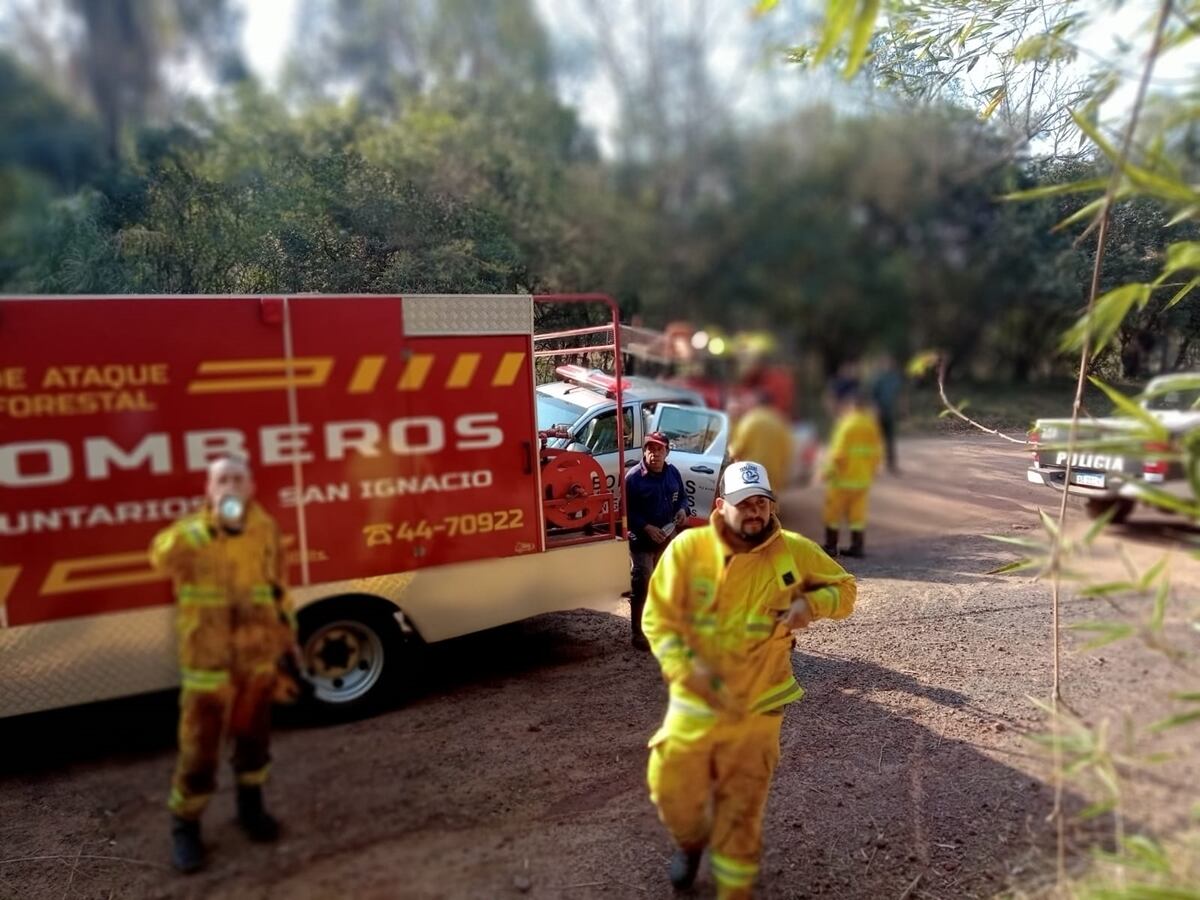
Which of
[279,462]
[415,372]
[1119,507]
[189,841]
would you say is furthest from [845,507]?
[189,841]

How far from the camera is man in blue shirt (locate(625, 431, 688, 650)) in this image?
3172 mm

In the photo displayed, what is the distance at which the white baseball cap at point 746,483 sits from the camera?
89.9 inches

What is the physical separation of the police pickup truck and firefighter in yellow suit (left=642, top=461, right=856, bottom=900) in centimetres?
95

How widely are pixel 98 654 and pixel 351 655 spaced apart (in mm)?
594

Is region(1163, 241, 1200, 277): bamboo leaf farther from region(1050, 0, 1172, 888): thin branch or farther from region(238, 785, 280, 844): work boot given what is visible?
region(238, 785, 280, 844): work boot

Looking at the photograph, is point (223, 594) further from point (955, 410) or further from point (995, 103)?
point (995, 103)

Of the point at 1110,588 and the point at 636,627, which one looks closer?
the point at 1110,588

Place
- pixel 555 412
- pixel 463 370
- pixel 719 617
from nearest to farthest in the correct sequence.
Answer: pixel 463 370 < pixel 719 617 < pixel 555 412

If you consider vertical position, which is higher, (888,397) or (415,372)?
(415,372)

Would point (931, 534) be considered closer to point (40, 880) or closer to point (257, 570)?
point (257, 570)

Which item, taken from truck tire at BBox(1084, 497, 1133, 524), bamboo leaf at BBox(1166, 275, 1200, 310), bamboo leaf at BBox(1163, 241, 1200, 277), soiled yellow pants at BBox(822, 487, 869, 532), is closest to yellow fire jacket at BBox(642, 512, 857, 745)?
soiled yellow pants at BBox(822, 487, 869, 532)

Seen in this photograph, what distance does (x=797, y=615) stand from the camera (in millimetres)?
2355

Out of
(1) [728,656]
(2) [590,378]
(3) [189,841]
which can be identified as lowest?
(3) [189,841]

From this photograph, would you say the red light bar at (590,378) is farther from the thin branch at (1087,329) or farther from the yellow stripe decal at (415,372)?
the thin branch at (1087,329)
